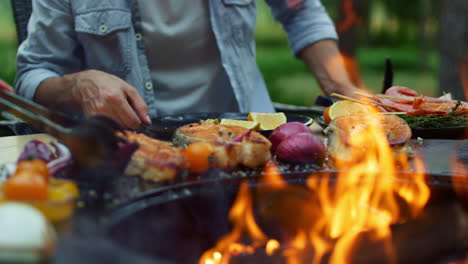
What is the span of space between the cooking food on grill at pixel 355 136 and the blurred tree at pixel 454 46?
3.78 metres

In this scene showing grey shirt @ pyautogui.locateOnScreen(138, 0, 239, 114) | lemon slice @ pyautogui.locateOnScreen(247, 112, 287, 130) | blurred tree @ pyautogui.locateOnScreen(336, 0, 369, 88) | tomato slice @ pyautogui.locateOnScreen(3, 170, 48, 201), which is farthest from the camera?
blurred tree @ pyautogui.locateOnScreen(336, 0, 369, 88)

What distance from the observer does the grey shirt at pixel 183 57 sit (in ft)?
10.1

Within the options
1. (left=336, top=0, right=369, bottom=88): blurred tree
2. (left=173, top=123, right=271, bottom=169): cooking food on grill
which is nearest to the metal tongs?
(left=173, top=123, right=271, bottom=169): cooking food on grill

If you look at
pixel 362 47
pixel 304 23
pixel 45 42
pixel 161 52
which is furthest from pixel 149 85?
pixel 362 47

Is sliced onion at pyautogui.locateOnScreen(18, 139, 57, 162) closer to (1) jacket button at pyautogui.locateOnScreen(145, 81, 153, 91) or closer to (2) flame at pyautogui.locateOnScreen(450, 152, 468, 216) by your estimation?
(2) flame at pyautogui.locateOnScreen(450, 152, 468, 216)

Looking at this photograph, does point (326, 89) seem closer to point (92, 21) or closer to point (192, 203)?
point (92, 21)

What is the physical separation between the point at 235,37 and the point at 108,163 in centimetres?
218

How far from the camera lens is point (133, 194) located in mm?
1430

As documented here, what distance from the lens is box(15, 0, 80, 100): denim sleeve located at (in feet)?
9.66

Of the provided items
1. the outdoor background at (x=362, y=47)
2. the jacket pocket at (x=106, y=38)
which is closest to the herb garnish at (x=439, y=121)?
the jacket pocket at (x=106, y=38)

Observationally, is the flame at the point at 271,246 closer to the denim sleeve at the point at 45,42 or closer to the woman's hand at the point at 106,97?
the woman's hand at the point at 106,97

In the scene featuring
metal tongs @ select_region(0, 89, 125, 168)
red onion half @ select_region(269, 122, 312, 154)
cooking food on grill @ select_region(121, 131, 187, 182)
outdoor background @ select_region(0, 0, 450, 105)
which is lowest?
outdoor background @ select_region(0, 0, 450, 105)

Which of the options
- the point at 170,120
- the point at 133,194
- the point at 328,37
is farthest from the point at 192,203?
the point at 328,37

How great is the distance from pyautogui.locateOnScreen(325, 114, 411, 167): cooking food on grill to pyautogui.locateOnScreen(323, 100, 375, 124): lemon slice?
0.34 m
